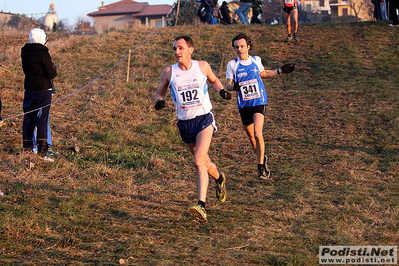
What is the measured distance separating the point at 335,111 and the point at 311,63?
385cm

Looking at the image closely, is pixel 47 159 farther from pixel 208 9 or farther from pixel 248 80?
pixel 208 9

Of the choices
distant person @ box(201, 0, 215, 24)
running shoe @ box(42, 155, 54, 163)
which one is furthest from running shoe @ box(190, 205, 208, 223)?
distant person @ box(201, 0, 215, 24)

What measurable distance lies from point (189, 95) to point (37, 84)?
3.80 m

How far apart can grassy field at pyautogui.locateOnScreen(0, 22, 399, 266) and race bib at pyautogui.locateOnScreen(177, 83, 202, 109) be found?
139 cm

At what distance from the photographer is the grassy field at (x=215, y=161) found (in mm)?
5309

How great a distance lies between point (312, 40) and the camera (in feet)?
58.2

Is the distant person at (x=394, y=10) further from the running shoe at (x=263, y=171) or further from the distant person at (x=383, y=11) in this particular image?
the running shoe at (x=263, y=171)

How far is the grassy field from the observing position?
5.31 metres

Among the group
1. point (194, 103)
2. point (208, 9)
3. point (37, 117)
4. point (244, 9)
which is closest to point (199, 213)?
point (194, 103)

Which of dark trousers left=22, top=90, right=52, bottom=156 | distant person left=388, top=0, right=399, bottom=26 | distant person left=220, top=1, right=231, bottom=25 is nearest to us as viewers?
dark trousers left=22, top=90, right=52, bottom=156

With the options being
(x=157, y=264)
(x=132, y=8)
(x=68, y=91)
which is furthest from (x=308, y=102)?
(x=132, y=8)

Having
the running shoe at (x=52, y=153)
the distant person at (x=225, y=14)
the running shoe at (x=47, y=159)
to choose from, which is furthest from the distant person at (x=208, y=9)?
the running shoe at (x=47, y=159)

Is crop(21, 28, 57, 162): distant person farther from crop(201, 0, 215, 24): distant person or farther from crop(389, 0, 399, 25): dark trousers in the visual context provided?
crop(201, 0, 215, 24): distant person

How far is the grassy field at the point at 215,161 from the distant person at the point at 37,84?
44 centimetres
